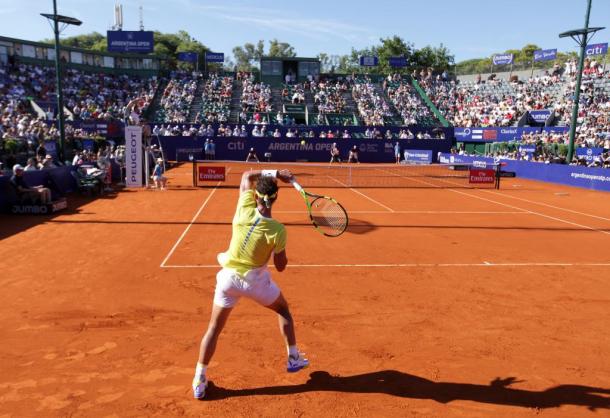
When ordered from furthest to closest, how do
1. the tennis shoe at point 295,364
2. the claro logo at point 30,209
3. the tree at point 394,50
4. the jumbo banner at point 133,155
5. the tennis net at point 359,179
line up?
the tree at point 394,50
the tennis net at point 359,179
the jumbo banner at point 133,155
the claro logo at point 30,209
the tennis shoe at point 295,364

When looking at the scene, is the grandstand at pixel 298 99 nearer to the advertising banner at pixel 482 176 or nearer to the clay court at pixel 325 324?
the advertising banner at pixel 482 176

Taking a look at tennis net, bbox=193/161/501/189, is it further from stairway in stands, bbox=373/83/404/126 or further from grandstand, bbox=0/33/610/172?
stairway in stands, bbox=373/83/404/126

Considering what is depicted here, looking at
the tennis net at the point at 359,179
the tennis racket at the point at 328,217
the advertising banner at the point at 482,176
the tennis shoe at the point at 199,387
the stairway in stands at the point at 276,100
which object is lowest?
the tennis shoe at the point at 199,387

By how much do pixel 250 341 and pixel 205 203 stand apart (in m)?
11.7

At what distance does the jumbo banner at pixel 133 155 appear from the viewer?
20250 mm

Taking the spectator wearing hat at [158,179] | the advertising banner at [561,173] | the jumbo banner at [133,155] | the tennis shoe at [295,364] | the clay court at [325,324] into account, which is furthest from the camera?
the advertising banner at [561,173]

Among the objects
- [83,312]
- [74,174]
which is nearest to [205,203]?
[74,174]

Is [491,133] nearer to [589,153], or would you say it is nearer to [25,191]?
[589,153]

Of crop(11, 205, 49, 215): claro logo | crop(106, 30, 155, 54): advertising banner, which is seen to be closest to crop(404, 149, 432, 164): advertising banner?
crop(11, 205, 49, 215): claro logo

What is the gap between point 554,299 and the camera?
7719mm

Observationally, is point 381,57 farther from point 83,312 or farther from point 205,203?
point 83,312

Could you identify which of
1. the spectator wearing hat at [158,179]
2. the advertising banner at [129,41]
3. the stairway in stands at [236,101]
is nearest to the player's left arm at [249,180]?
the spectator wearing hat at [158,179]

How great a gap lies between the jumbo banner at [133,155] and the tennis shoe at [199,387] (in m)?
17.4

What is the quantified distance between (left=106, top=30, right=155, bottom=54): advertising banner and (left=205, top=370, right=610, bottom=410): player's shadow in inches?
2280
